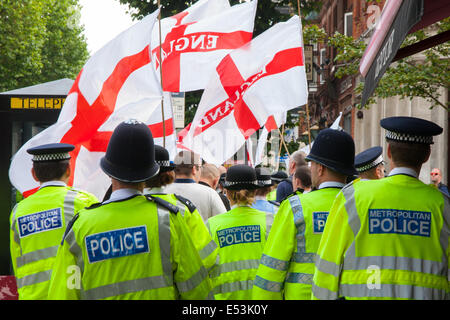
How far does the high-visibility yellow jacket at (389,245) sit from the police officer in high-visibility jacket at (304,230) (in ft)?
2.77

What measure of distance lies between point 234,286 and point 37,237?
178 cm

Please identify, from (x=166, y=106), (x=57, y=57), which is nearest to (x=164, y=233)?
(x=166, y=106)

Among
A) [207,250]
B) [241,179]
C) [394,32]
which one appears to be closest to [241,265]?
[241,179]

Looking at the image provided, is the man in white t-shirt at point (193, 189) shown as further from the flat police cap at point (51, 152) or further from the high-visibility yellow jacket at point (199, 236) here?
the high-visibility yellow jacket at point (199, 236)

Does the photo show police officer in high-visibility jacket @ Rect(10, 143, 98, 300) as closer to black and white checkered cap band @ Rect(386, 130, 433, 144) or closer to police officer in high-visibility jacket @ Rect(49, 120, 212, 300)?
police officer in high-visibility jacket @ Rect(49, 120, 212, 300)

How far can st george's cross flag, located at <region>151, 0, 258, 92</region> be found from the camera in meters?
9.23

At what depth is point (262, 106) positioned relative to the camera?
29.8 ft

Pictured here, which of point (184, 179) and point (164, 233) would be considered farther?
point (184, 179)

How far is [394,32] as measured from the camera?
10.9ft

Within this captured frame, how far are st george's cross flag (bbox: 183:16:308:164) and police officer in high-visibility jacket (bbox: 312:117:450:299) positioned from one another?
5.17m

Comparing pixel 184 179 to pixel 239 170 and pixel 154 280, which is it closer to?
pixel 239 170

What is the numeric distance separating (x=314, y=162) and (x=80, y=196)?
6.02ft

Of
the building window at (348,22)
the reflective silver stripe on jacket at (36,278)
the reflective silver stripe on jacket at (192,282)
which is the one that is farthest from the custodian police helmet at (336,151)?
the building window at (348,22)

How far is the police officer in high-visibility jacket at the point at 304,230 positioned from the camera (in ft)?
13.8
